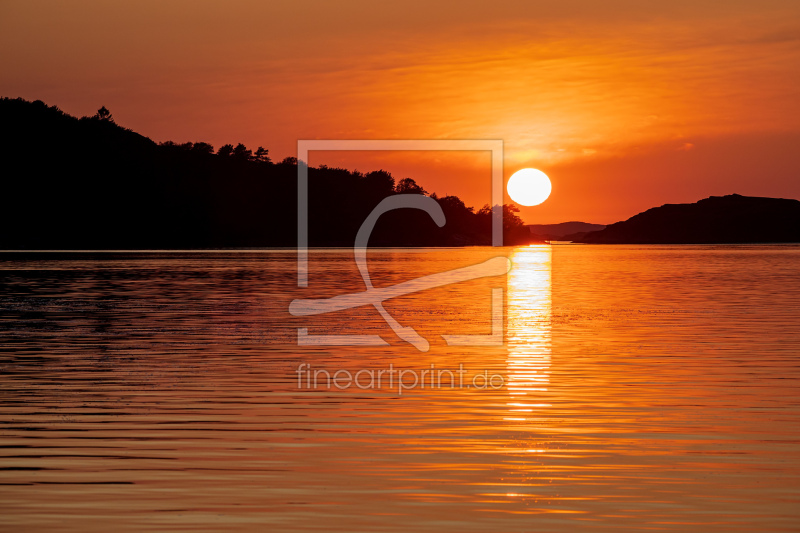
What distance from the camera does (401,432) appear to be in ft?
62.2

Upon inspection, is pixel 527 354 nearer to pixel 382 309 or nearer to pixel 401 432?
pixel 401 432

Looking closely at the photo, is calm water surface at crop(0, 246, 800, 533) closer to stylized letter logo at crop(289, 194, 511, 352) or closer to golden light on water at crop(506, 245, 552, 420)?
golden light on water at crop(506, 245, 552, 420)

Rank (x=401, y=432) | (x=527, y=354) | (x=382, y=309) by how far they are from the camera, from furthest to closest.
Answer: (x=382, y=309) < (x=527, y=354) < (x=401, y=432)

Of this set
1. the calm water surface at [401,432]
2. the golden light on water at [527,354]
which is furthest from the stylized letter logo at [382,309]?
the golden light on water at [527,354]

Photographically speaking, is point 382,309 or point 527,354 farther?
point 382,309

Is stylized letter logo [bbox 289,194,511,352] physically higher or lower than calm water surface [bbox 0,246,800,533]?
higher

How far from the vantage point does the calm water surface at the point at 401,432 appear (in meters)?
13.8

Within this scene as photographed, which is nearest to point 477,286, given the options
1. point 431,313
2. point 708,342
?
point 431,313

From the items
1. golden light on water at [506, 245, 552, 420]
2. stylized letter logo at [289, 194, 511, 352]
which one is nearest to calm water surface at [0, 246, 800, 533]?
golden light on water at [506, 245, 552, 420]

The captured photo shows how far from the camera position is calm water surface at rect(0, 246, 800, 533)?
13.8 m

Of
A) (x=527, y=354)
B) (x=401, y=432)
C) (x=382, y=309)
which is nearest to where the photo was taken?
(x=401, y=432)

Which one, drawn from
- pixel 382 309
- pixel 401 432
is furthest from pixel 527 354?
pixel 382 309

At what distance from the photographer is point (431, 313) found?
49.5 m

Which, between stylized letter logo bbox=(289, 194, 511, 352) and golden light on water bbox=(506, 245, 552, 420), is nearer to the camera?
golden light on water bbox=(506, 245, 552, 420)
